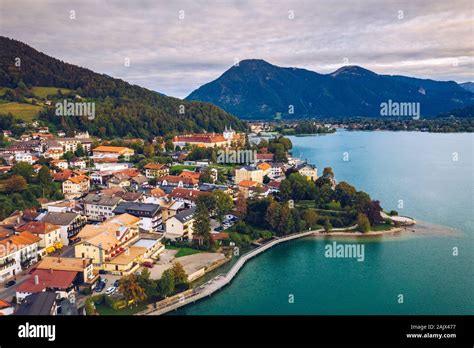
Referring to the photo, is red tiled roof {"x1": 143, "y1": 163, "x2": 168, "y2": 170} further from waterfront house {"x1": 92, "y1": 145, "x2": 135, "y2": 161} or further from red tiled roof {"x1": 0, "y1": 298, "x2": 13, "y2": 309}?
red tiled roof {"x1": 0, "y1": 298, "x2": 13, "y2": 309}

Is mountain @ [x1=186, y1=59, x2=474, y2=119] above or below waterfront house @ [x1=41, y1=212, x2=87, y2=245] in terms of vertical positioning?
above

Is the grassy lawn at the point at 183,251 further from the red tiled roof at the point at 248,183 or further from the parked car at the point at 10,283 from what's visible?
the red tiled roof at the point at 248,183

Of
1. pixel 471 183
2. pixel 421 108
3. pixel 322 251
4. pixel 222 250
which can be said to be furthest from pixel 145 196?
pixel 421 108

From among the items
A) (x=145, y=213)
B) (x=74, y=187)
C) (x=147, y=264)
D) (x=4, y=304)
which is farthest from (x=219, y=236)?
(x=74, y=187)

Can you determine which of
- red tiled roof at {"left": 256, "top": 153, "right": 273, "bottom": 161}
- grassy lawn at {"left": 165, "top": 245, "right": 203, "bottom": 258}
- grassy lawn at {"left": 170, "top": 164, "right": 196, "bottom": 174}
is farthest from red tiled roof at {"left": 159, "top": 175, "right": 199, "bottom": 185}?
red tiled roof at {"left": 256, "top": 153, "right": 273, "bottom": 161}

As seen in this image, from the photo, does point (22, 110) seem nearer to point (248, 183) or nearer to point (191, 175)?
point (191, 175)
